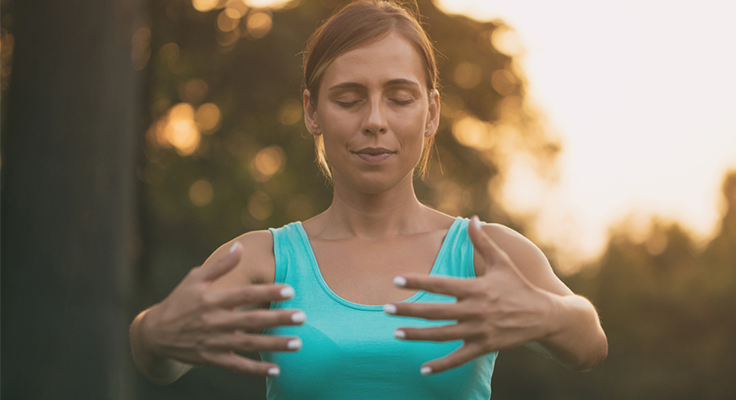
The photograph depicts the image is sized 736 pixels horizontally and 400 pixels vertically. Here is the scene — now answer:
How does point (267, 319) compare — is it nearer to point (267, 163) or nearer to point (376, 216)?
point (376, 216)

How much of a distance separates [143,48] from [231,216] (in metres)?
3.16

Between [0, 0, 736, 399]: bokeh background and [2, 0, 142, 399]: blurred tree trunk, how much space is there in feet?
0.06

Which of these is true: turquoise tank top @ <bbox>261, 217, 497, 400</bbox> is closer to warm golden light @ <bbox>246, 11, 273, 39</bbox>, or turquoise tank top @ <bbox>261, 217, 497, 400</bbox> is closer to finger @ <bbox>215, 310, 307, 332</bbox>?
finger @ <bbox>215, 310, 307, 332</bbox>

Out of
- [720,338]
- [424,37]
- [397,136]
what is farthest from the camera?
[720,338]

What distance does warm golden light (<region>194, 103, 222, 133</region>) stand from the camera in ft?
37.8

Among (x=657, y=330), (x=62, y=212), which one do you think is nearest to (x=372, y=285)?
(x=62, y=212)

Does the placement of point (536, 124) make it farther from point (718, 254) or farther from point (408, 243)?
point (408, 243)

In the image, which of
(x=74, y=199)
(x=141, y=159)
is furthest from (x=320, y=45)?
(x=141, y=159)

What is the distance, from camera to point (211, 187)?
39.3 feet

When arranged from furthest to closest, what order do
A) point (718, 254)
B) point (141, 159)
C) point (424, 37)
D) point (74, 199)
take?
point (718, 254), point (141, 159), point (74, 199), point (424, 37)

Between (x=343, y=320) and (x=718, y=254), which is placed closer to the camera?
(x=343, y=320)

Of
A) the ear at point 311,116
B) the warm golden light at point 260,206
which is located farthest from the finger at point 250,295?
the warm golden light at point 260,206

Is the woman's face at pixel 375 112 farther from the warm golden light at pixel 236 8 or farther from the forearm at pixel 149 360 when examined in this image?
the warm golden light at pixel 236 8

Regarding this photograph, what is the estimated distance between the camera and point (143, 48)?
1063 cm
